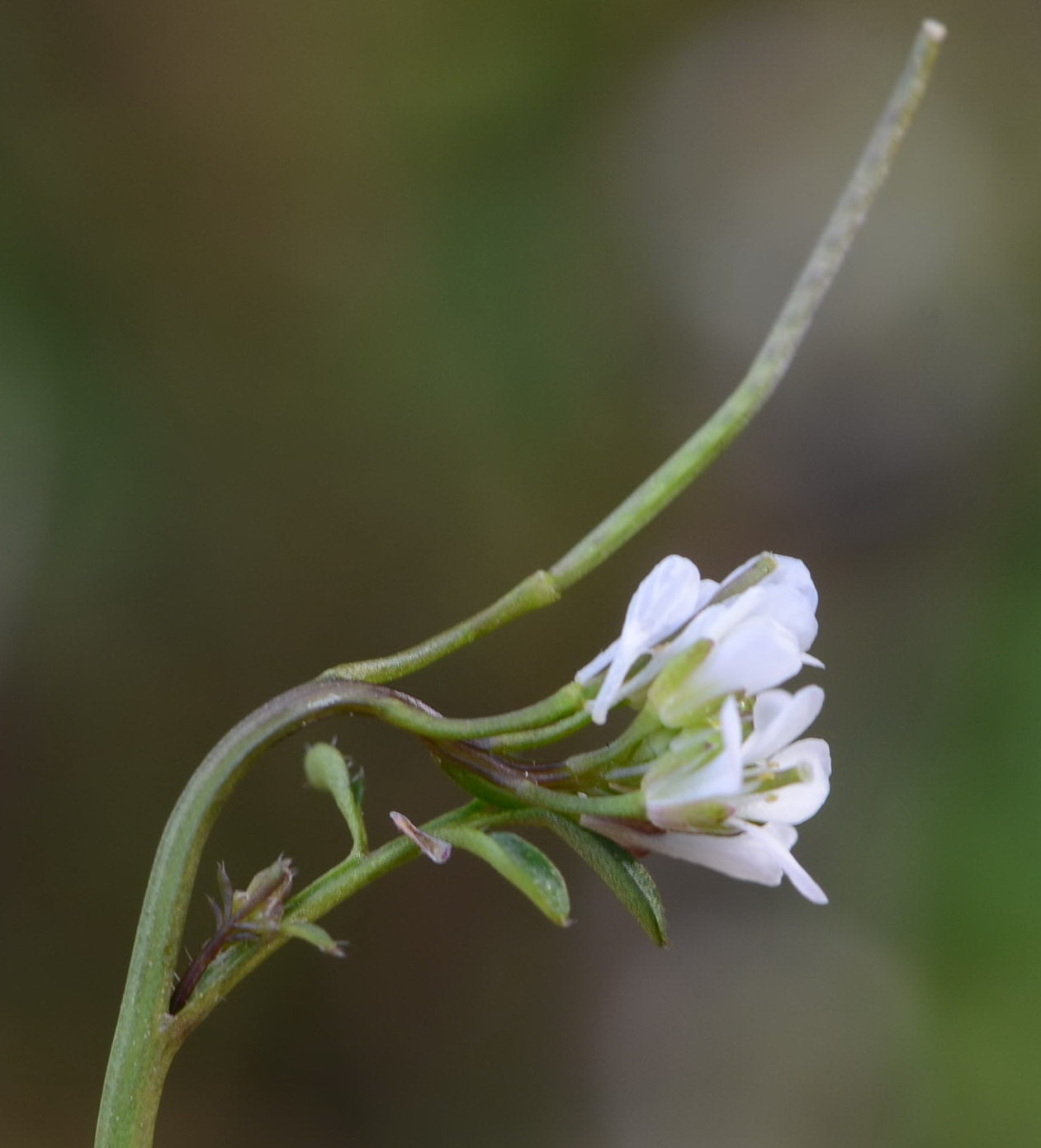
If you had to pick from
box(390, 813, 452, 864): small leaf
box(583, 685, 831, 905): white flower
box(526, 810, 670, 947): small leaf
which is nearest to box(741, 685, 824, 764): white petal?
box(583, 685, 831, 905): white flower

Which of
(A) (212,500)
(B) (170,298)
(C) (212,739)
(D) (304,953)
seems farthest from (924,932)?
(B) (170,298)

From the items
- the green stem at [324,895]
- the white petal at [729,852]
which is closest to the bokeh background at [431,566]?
the green stem at [324,895]

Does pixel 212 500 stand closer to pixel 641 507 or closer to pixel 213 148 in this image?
pixel 213 148

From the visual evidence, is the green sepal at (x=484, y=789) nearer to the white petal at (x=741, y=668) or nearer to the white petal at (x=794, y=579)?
the white petal at (x=741, y=668)

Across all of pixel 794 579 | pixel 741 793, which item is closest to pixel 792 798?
pixel 741 793

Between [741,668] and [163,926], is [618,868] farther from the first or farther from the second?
[163,926]

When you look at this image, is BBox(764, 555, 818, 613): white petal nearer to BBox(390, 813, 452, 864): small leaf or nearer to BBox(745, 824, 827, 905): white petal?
BBox(745, 824, 827, 905): white petal

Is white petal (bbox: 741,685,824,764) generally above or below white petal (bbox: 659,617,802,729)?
below
